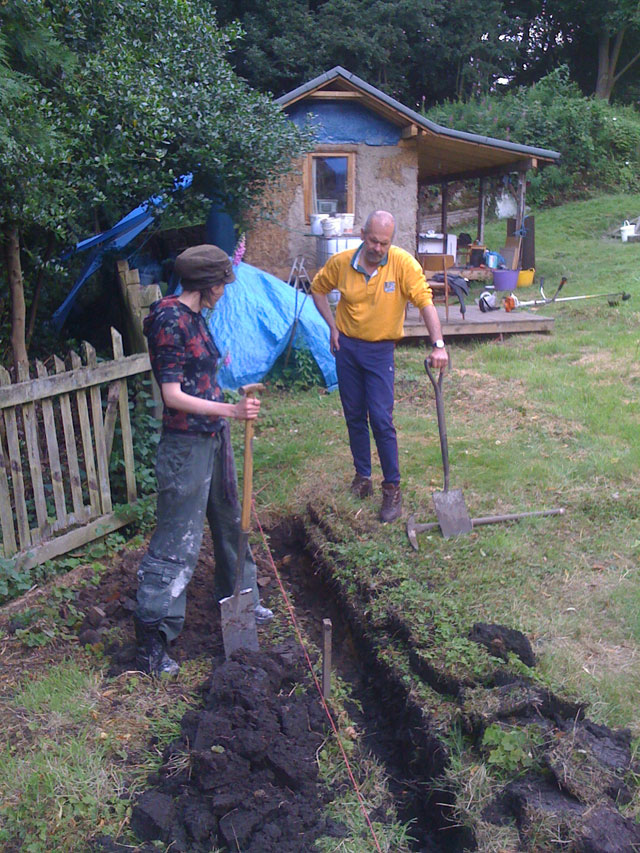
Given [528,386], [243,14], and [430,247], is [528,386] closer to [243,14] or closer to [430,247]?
[430,247]

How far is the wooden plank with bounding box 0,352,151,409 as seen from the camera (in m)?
4.48

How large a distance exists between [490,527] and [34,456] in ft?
9.43

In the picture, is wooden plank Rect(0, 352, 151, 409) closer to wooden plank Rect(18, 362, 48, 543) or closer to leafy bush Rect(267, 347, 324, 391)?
wooden plank Rect(18, 362, 48, 543)

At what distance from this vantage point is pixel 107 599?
443 centimetres

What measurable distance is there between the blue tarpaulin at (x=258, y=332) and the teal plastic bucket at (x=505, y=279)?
21.9 feet

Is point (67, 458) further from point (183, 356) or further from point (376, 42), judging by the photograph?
point (376, 42)

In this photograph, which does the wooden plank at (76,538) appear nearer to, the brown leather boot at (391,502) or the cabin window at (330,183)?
the brown leather boot at (391,502)

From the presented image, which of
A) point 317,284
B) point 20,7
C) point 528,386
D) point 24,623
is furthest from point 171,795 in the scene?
point 528,386

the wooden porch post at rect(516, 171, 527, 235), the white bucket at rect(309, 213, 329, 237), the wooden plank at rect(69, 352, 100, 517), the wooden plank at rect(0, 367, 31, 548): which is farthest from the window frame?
the wooden plank at rect(0, 367, 31, 548)

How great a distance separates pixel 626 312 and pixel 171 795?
10224 millimetres

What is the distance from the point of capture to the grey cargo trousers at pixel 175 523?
365 centimetres

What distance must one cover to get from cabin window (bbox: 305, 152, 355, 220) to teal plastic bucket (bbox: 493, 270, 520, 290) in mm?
3716

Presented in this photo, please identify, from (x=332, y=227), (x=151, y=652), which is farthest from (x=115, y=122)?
(x=332, y=227)

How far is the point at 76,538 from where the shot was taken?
495 cm
